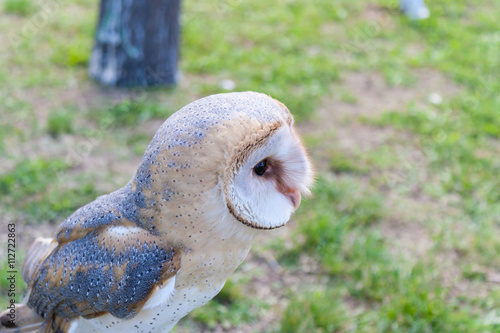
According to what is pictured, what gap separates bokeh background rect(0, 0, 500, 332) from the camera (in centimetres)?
343

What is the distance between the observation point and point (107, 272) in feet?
6.49

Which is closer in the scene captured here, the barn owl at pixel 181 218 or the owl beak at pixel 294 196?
the barn owl at pixel 181 218

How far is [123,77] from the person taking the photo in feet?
18.0

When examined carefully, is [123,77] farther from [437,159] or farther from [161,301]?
[161,301]

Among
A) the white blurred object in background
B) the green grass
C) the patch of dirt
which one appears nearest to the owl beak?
the patch of dirt

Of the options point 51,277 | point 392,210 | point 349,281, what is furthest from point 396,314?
point 51,277

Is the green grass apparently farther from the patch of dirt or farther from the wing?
the wing

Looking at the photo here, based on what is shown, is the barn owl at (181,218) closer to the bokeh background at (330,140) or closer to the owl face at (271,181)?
the owl face at (271,181)

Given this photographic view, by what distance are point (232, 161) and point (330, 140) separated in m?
3.37

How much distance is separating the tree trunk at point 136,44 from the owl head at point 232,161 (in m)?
3.60

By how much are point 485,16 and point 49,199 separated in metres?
6.43

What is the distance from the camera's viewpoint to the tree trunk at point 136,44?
17.1 feet

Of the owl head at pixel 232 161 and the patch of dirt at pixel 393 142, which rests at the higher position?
the owl head at pixel 232 161

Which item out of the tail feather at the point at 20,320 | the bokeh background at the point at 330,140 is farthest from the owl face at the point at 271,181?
the bokeh background at the point at 330,140
